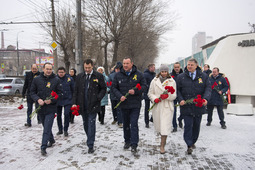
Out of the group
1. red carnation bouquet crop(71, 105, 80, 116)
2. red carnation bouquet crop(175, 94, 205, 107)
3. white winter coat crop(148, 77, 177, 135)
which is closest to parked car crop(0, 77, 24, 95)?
red carnation bouquet crop(71, 105, 80, 116)

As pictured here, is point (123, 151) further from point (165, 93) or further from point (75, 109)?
point (165, 93)

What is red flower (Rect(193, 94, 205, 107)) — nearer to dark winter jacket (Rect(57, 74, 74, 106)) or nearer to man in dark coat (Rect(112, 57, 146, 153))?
man in dark coat (Rect(112, 57, 146, 153))

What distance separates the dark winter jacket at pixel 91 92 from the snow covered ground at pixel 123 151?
978 millimetres

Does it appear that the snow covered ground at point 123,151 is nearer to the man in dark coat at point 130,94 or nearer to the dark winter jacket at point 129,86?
the man in dark coat at point 130,94

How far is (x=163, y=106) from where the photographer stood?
4.38 m

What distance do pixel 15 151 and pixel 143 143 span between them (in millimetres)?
2867

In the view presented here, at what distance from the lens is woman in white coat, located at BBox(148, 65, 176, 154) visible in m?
4.30

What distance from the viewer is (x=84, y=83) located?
4578 mm

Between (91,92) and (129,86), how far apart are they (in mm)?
812

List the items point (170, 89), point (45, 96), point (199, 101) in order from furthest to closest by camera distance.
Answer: point (45, 96), point (170, 89), point (199, 101)

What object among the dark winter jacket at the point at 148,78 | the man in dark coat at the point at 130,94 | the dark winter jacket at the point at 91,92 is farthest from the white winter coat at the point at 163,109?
the dark winter jacket at the point at 148,78

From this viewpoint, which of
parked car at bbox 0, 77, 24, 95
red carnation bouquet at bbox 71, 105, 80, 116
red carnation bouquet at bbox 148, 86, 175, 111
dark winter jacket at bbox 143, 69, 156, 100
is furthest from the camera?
parked car at bbox 0, 77, 24, 95

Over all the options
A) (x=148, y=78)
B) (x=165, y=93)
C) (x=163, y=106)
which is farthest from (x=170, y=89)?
→ (x=148, y=78)

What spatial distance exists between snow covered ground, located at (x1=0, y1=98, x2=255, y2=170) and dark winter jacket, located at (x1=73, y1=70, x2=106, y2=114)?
978 millimetres
